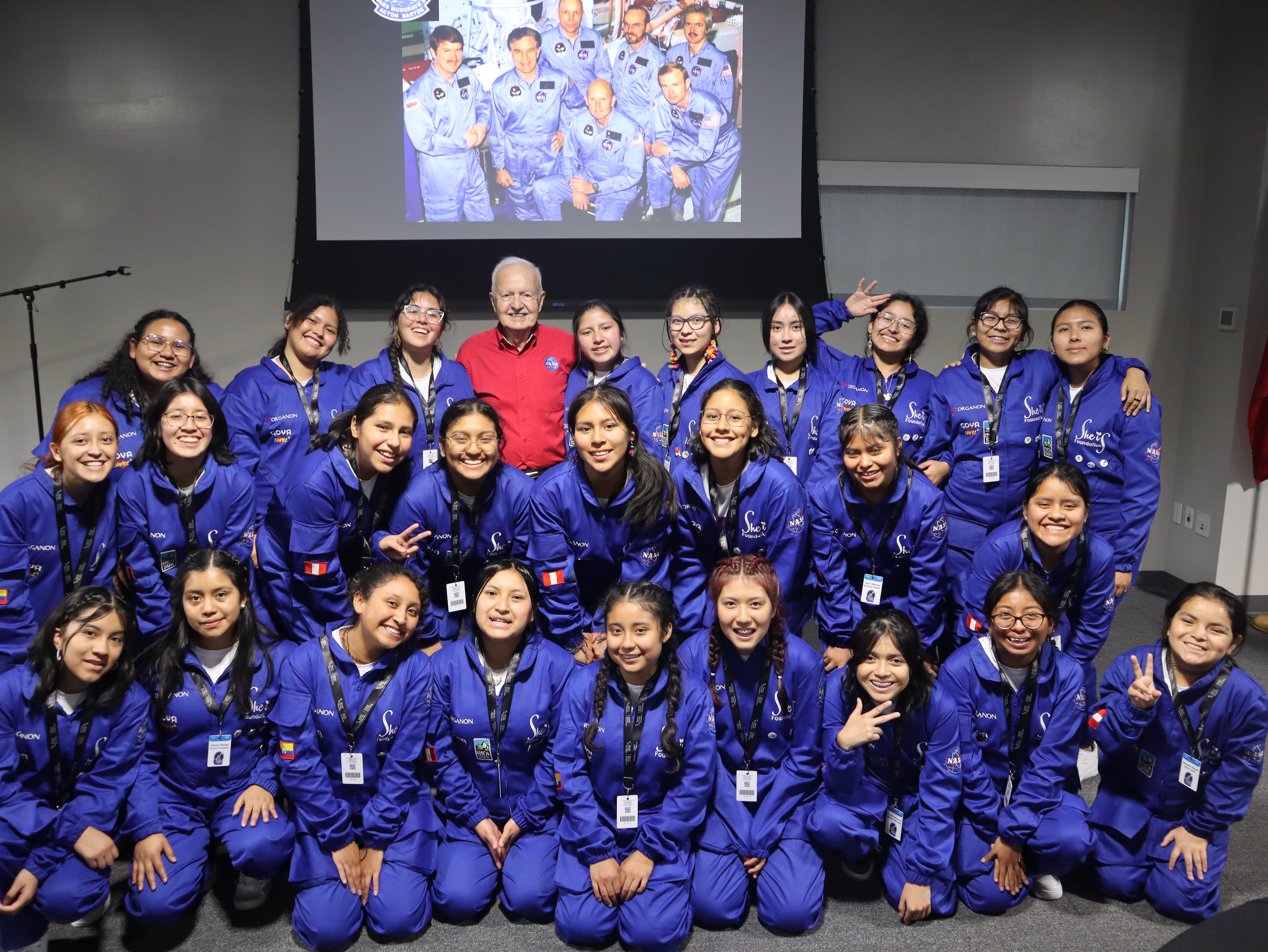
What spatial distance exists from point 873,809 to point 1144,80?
16.6ft

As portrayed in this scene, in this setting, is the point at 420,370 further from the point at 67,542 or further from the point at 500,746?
the point at 500,746

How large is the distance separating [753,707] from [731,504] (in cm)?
72

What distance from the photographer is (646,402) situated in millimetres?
3975

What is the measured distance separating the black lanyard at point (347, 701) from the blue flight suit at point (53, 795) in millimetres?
578

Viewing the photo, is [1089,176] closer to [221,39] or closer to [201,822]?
[221,39]

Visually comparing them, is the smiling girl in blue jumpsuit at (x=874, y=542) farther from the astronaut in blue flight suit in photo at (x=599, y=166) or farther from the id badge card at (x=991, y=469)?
the astronaut in blue flight suit in photo at (x=599, y=166)

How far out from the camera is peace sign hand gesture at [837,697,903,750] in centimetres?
288

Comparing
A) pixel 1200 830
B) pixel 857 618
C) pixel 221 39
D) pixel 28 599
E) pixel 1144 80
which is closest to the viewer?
pixel 1200 830

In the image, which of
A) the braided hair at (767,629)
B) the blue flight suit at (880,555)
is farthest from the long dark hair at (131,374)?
the blue flight suit at (880,555)

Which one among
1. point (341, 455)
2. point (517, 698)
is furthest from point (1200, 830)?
point (341, 455)

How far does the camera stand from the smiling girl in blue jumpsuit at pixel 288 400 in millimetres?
3893

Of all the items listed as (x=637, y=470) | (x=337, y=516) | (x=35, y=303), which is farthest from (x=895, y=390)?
(x=35, y=303)

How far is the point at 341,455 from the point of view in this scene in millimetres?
3328

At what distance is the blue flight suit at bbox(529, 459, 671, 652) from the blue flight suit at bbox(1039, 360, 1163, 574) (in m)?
1.92
